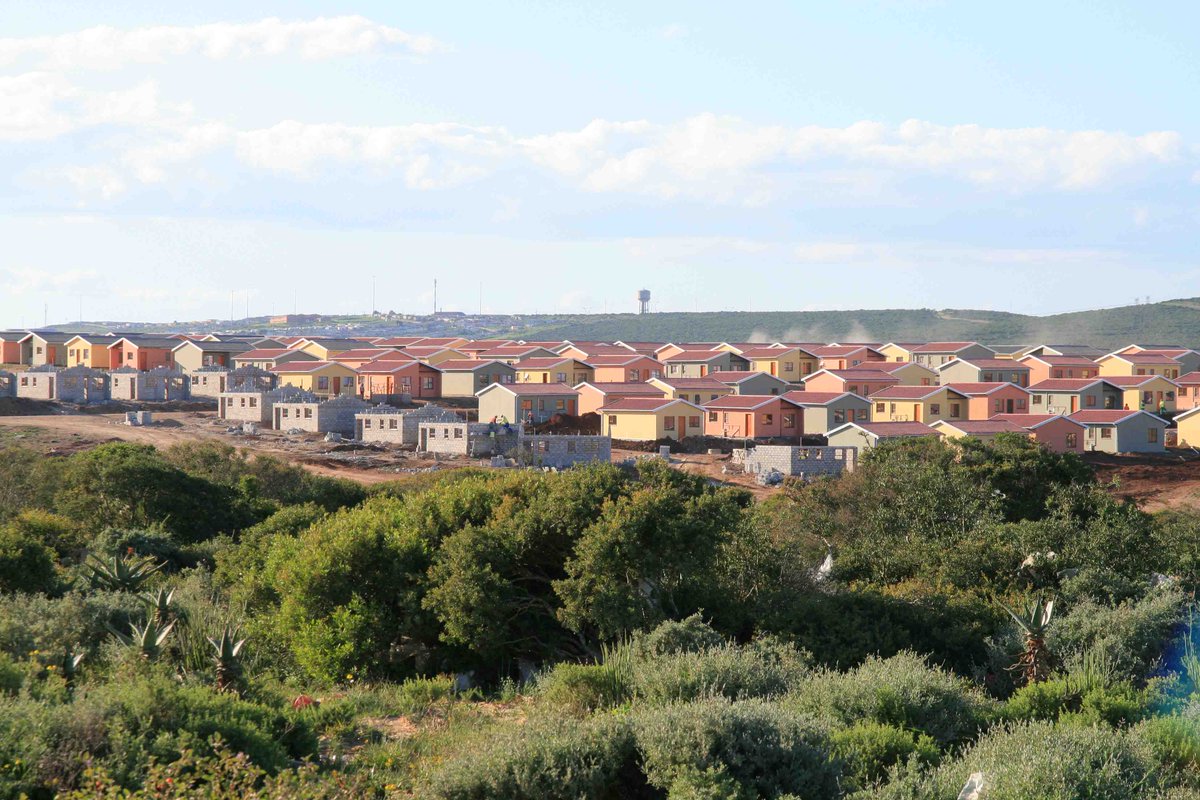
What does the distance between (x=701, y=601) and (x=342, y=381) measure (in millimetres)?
61244

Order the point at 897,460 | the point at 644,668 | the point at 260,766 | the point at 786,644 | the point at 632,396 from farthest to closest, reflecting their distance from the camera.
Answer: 1. the point at 632,396
2. the point at 897,460
3. the point at 786,644
4. the point at 644,668
5. the point at 260,766

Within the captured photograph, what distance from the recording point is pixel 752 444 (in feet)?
215

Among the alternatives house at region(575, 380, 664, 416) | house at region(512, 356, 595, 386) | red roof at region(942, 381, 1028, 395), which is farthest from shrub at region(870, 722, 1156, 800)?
house at region(512, 356, 595, 386)

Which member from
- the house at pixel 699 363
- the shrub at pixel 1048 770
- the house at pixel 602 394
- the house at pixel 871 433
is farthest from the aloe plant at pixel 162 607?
the house at pixel 699 363

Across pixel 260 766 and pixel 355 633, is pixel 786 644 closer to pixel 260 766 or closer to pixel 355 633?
pixel 355 633

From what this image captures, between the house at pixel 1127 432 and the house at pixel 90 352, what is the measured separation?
60.9 metres

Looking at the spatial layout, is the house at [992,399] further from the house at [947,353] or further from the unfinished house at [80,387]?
the unfinished house at [80,387]

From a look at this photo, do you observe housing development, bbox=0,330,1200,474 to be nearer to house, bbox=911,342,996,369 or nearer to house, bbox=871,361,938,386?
house, bbox=871,361,938,386

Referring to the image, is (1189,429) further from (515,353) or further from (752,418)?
(515,353)

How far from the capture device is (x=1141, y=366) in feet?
308

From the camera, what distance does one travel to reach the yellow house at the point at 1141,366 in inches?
3686

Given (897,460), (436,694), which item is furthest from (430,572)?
(897,460)

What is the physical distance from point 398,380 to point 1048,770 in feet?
231

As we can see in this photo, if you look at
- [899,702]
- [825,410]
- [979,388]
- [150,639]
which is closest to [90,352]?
[825,410]
